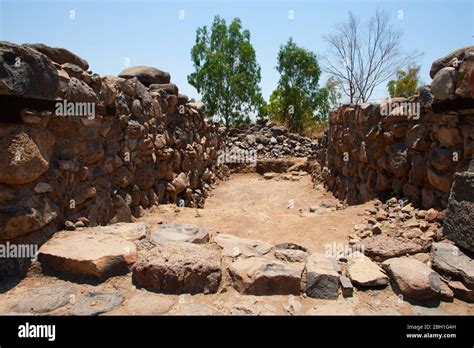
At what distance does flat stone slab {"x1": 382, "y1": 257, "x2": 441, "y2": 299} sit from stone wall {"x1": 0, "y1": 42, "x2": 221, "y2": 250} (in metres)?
2.58

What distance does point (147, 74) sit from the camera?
17.6ft

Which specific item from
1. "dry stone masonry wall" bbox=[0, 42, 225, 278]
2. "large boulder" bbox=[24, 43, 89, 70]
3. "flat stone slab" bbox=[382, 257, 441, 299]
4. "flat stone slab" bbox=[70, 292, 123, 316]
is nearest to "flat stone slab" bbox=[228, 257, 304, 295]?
"flat stone slab" bbox=[382, 257, 441, 299]

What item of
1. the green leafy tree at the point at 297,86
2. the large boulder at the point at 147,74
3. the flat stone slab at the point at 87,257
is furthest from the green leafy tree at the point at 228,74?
the flat stone slab at the point at 87,257

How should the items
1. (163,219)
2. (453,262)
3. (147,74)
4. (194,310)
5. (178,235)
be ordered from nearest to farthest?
(194,310) < (453,262) < (178,235) < (163,219) < (147,74)

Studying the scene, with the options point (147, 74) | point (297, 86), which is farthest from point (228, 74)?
point (147, 74)

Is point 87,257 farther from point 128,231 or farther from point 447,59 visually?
point 447,59

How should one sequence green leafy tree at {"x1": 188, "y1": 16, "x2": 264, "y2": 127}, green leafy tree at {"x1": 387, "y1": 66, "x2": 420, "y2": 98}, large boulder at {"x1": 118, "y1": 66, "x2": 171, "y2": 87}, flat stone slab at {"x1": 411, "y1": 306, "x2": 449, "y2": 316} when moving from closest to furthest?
flat stone slab at {"x1": 411, "y1": 306, "x2": 449, "y2": 316}, large boulder at {"x1": 118, "y1": 66, "x2": 171, "y2": 87}, green leafy tree at {"x1": 188, "y1": 16, "x2": 264, "y2": 127}, green leafy tree at {"x1": 387, "y1": 66, "x2": 420, "y2": 98}

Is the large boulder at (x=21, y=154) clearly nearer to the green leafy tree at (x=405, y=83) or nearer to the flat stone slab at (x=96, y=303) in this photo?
the flat stone slab at (x=96, y=303)

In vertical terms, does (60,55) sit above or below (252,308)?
above

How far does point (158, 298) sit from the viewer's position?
6.23 feet

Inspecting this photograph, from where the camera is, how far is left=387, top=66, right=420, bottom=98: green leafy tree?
17.0m

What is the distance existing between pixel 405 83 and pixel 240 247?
18.8 metres

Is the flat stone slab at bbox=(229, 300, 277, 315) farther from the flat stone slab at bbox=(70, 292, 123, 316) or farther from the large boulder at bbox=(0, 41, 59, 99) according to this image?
the large boulder at bbox=(0, 41, 59, 99)
